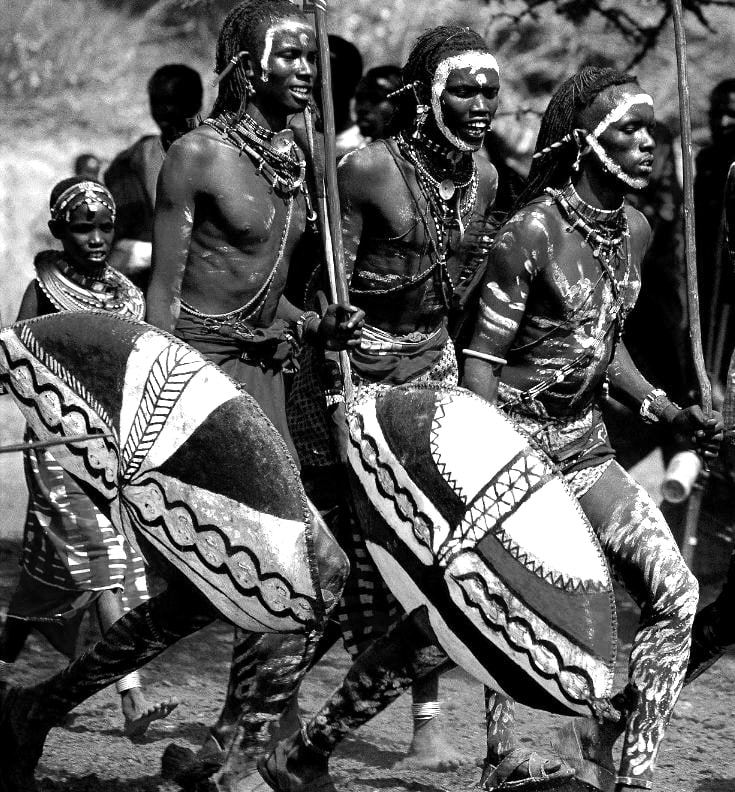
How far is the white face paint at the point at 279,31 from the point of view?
439 cm

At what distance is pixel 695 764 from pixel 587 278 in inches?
65.1

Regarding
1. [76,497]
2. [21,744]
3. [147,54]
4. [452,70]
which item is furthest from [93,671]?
[147,54]

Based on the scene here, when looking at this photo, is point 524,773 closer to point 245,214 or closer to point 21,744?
point 21,744

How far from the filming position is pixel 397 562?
3928 mm

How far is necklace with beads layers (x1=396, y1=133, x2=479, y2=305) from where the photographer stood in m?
4.50

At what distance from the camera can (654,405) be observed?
4.54m

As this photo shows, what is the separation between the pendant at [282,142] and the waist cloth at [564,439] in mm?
934

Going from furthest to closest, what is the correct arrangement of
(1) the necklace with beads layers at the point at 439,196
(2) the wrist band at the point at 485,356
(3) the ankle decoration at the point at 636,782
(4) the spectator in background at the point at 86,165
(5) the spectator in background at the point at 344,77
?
(4) the spectator in background at the point at 86,165, (5) the spectator in background at the point at 344,77, (1) the necklace with beads layers at the point at 439,196, (2) the wrist band at the point at 485,356, (3) the ankle decoration at the point at 636,782

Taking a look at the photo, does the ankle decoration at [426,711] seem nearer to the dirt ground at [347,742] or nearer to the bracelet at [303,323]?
the dirt ground at [347,742]

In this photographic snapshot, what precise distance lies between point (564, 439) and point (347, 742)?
4.30ft

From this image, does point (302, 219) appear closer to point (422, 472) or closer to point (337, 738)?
point (422, 472)

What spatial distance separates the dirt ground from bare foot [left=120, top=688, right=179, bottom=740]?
0.07 meters

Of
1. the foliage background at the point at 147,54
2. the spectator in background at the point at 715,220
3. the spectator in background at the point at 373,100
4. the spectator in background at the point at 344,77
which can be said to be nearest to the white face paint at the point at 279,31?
the spectator in background at the point at 373,100

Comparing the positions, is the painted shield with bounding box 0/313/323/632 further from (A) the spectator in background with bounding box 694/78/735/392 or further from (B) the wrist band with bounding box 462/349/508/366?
(A) the spectator in background with bounding box 694/78/735/392
